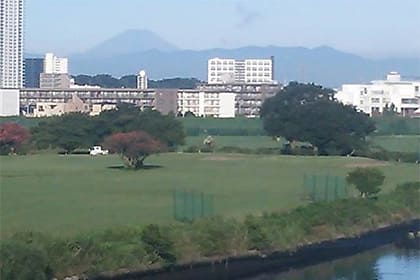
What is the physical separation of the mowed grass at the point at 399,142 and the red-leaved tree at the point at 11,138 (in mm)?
10481

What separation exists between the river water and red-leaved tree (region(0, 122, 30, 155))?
15141 mm

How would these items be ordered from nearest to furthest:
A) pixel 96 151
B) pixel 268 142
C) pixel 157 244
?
pixel 157 244 < pixel 96 151 < pixel 268 142

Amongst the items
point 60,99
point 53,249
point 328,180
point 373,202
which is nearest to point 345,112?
point 328,180

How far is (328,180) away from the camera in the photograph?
17.7m

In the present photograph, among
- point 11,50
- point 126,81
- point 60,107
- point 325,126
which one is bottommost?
→ point 325,126

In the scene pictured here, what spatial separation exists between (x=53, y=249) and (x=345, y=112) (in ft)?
64.0

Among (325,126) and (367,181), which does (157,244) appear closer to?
(367,181)

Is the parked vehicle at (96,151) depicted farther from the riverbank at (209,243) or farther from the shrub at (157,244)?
the shrub at (157,244)

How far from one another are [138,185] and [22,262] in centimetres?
1014

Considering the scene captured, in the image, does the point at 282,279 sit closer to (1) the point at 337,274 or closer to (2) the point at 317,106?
(1) the point at 337,274

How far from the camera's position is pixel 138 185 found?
19.1 m

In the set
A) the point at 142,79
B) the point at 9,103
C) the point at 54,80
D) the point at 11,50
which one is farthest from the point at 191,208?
the point at 142,79

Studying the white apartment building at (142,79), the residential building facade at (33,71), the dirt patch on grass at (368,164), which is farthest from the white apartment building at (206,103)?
the dirt patch on grass at (368,164)

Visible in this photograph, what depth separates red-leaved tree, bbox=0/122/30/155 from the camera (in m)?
27.1
